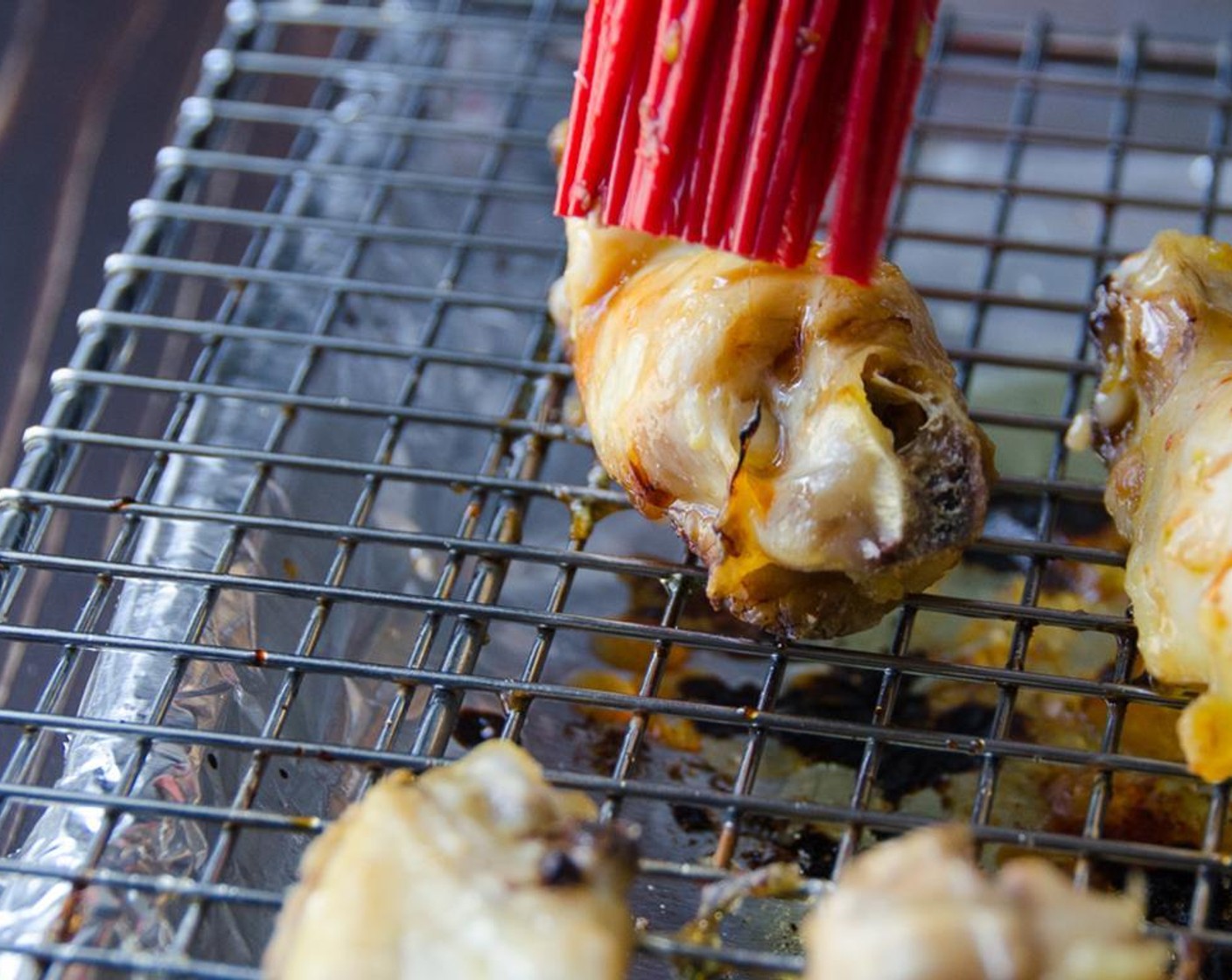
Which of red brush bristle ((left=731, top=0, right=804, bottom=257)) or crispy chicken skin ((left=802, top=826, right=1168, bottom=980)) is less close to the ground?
red brush bristle ((left=731, top=0, right=804, bottom=257))

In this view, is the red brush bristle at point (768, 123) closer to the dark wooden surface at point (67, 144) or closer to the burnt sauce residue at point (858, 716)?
the burnt sauce residue at point (858, 716)

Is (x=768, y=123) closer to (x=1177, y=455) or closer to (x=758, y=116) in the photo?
(x=758, y=116)

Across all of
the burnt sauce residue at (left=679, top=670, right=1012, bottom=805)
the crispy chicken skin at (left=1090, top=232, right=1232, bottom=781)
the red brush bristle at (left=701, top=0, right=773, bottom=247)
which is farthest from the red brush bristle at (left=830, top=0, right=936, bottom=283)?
the burnt sauce residue at (left=679, top=670, right=1012, bottom=805)

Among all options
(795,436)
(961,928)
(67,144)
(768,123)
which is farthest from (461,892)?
(67,144)

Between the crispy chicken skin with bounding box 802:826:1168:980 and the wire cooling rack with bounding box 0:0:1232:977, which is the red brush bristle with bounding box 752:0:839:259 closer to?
the wire cooling rack with bounding box 0:0:1232:977

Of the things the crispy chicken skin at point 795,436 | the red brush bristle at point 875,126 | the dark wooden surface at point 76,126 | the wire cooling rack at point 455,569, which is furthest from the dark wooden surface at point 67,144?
the red brush bristle at point 875,126

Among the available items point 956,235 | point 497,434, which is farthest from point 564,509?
point 956,235
